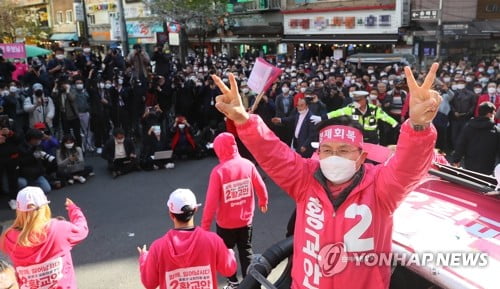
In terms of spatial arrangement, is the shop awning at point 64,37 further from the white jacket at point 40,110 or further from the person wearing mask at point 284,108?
the person wearing mask at point 284,108

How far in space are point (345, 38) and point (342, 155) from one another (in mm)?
24596

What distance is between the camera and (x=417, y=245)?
231 centimetres

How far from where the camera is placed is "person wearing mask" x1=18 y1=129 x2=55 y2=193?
8.14 metres

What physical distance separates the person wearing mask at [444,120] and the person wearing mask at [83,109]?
805 cm

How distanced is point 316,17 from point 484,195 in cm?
2616

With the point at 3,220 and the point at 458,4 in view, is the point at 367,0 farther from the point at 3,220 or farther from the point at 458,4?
the point at 3,220

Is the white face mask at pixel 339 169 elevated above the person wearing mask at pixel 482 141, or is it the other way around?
the white face mask at pixel 339 169

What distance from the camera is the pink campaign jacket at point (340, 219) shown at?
7.28ft

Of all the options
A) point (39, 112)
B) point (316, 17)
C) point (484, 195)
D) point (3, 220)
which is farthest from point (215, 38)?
point (484, 195)

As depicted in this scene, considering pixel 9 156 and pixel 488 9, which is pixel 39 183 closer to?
pixel 9 156

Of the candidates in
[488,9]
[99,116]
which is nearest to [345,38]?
[488,9]

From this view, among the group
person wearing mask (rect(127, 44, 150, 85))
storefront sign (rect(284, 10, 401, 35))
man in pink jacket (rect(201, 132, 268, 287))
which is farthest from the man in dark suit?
storefront sign (rect(284, 10, 401, 35))

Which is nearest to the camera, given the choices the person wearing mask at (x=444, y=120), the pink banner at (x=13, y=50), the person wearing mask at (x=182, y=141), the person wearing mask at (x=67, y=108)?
the person wearing mask at (x=444, y=120)

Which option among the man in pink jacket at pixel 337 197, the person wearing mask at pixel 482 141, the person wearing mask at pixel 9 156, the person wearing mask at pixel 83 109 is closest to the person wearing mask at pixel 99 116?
the person wearing mask at pixel 83 109
